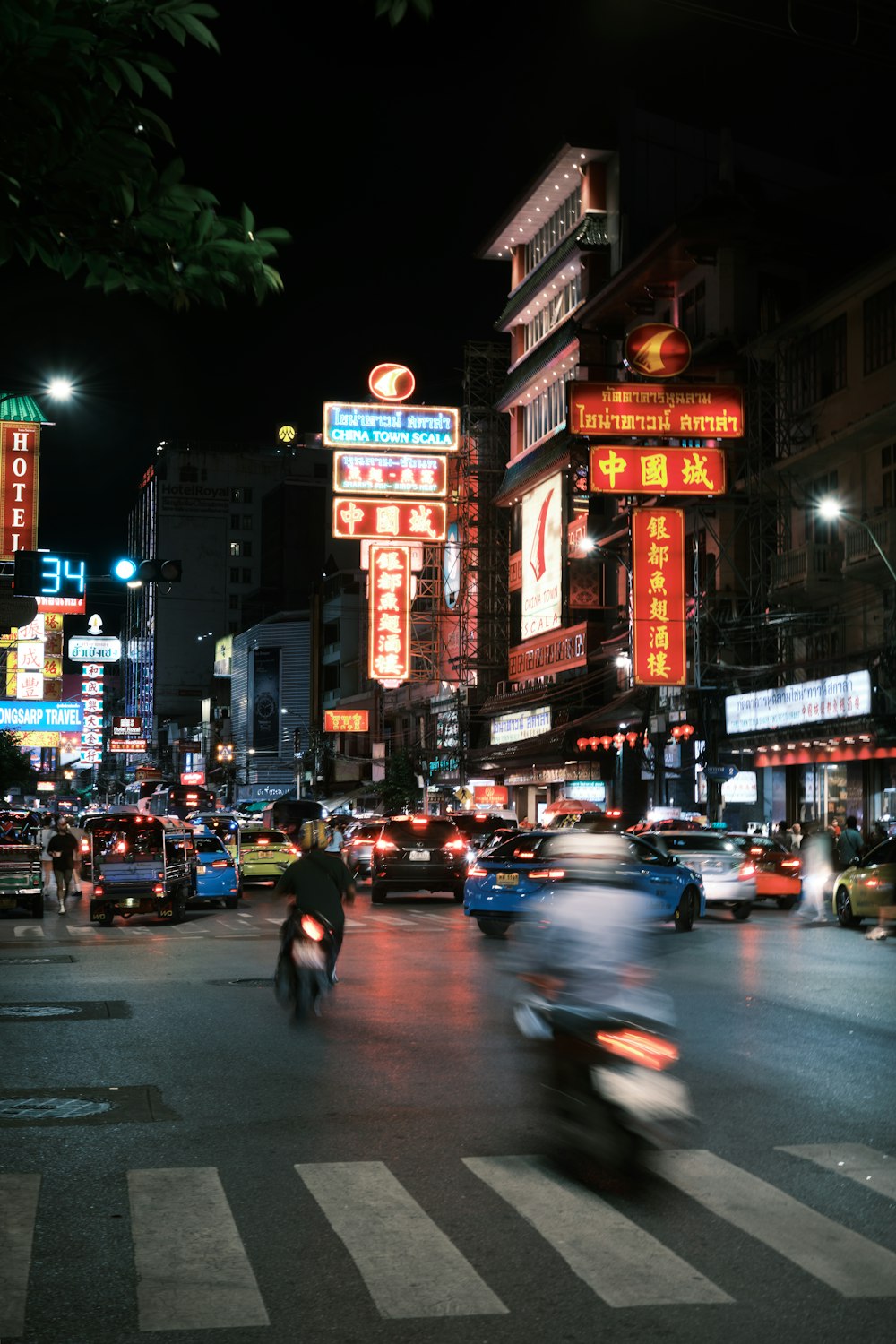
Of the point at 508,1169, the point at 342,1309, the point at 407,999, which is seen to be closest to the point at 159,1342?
the point at 342,1309

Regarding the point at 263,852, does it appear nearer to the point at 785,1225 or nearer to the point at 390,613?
the point at 390,613

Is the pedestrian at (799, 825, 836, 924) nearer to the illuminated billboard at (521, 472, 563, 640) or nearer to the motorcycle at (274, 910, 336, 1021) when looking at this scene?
the motorcycle at (274, 910, 336, 1021)

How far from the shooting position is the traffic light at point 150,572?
81.4ft

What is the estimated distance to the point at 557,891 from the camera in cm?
855

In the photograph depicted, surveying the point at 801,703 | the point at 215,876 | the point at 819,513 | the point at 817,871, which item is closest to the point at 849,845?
the point at 817,871

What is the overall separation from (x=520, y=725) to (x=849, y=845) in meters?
37.8

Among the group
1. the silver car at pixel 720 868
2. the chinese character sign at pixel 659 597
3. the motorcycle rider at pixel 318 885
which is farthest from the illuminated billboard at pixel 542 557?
the motorcycle rider at pixel 318 885

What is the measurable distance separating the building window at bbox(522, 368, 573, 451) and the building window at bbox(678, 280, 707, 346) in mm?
10955

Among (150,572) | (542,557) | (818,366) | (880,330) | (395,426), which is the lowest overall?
(150,572)

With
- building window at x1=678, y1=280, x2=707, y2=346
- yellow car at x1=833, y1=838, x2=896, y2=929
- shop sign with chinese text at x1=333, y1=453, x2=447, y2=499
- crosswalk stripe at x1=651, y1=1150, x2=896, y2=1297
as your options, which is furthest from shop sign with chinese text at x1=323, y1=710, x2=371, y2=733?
crosswalk stripe at x1=651, y1=1150, x2=896, y2=1297

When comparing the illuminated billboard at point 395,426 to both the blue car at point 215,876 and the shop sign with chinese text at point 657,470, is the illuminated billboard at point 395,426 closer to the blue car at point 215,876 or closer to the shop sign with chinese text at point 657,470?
the shop sign with chinese text at point 657,470

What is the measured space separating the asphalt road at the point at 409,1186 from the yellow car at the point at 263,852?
25656 mm

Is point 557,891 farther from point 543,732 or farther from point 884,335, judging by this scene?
point 543,732

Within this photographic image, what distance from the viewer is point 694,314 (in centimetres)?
5262
